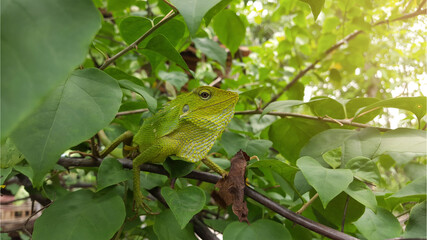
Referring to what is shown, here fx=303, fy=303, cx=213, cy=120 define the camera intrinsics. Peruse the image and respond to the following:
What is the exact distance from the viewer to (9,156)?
2.24 ft

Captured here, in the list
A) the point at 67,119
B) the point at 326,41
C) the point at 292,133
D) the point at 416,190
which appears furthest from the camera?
the point at 326,41

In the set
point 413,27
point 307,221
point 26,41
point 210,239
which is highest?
point 26,41

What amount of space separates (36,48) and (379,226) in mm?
655

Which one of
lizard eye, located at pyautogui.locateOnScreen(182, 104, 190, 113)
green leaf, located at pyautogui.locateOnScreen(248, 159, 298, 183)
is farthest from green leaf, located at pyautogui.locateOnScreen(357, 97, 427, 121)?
lizard eye, located at pyautogui.locateOnScreen(182, 104, 190, 113)

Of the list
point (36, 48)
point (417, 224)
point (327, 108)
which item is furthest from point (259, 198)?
point (36, 48)

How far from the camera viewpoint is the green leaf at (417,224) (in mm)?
463

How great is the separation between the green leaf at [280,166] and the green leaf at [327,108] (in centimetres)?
23

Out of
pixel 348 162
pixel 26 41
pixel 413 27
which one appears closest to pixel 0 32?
pixel 26 41

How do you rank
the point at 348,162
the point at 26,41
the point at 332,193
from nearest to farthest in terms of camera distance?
the point at 26,41
the point at 332,193
the point at 348,162

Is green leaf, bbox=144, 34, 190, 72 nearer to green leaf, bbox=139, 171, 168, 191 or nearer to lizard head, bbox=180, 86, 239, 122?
lizard head, bbox=180, 86, 239, 122

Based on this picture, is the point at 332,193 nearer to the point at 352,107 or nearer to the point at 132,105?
the point at 352,107

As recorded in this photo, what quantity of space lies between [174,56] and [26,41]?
1.10 ft

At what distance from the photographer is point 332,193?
0.48m

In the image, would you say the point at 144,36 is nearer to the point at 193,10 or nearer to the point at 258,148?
the point at 193,10
